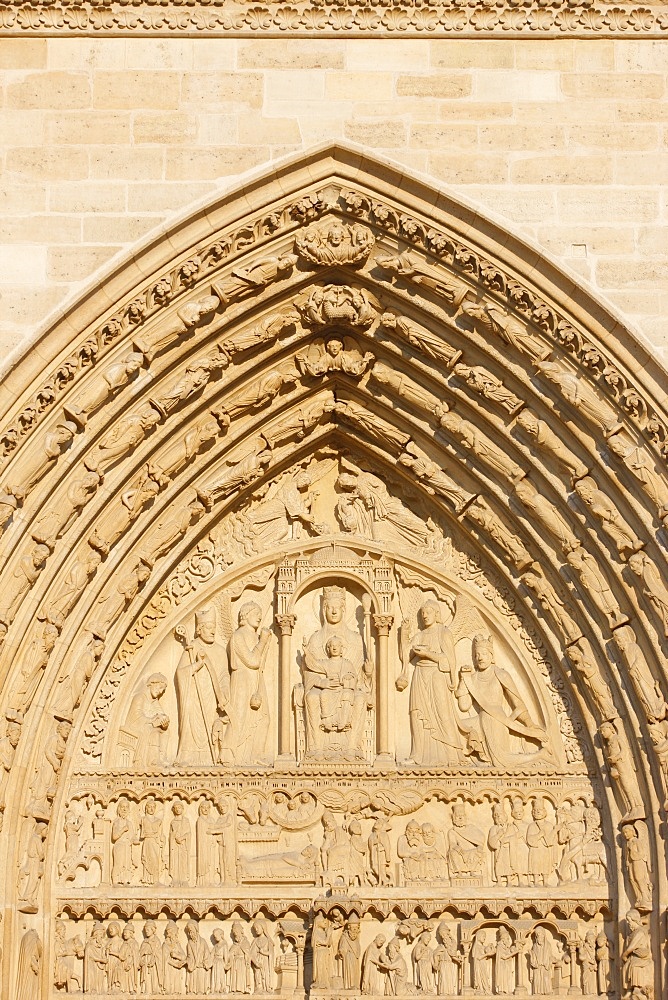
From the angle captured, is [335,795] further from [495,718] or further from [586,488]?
[586,488]

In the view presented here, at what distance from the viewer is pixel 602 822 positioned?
10.7m

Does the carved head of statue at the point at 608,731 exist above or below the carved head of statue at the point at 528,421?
below

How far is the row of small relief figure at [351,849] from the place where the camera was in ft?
34.9

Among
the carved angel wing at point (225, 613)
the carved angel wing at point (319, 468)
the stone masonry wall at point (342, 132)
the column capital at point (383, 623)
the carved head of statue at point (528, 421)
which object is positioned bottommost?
the column capital at point (383, 623)

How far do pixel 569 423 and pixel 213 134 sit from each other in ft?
8.37

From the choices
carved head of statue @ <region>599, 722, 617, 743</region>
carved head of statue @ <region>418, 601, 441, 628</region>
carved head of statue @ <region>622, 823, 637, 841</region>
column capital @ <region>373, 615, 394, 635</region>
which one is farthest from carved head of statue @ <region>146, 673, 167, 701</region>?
carved head of statue @ <region>622, 823, 637, 841</region>

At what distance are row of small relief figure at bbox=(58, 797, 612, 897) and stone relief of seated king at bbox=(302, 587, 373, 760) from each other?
0.42 meters

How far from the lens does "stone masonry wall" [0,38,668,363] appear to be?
10.3 metres

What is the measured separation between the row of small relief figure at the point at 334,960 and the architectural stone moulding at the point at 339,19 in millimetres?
4985

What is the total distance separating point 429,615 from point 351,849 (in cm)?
146

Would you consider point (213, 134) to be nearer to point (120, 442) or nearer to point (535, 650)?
point (120, 442)

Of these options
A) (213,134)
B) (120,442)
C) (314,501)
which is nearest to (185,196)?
(213,134)

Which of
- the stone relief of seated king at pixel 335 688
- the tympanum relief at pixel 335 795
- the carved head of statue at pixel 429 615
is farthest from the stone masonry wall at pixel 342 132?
the stone relief of seated king at pixel 335 688

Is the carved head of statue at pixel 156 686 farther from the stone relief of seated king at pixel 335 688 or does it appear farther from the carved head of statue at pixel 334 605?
the carved head of statue at pixel 334 605
